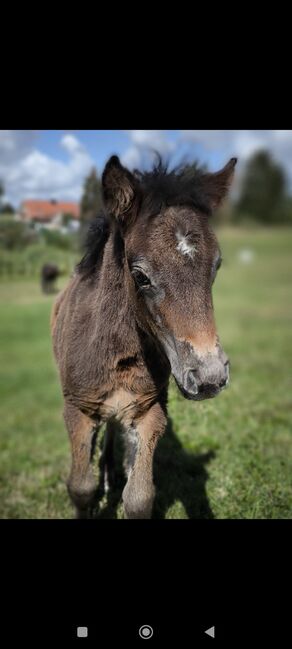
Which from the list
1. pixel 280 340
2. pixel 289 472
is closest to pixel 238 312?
pixel 280 340

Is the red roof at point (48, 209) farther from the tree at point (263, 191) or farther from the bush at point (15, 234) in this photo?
the tree at point (263, 191)

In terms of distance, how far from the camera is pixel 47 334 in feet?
50.8

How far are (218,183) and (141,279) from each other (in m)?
0.93

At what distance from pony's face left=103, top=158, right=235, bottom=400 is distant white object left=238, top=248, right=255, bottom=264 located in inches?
1395

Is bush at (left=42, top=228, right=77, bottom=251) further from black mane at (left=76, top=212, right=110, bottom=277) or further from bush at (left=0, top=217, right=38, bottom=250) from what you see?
black mane at (left=76, top=212, right=110, bottom=277)

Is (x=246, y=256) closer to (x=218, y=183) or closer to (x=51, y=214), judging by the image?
(x=51, y=214)

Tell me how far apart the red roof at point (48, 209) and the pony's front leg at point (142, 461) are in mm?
2980

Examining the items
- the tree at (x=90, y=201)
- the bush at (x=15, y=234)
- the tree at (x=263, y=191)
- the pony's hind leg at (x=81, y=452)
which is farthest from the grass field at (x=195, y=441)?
the tree at (x=263, y=191)

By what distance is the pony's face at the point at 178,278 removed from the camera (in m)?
2.39

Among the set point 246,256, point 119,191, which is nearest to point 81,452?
point 119,191
